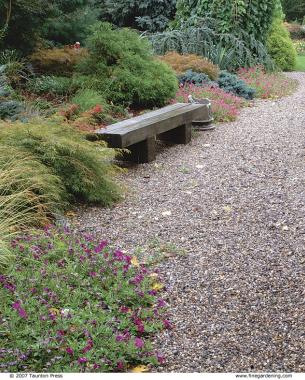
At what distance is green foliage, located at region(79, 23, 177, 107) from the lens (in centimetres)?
855

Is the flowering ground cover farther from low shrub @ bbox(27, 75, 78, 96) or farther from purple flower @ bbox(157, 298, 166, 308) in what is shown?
low shrub @ bbox(27, 75, 78, 96)

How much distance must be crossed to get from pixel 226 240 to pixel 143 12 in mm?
12838

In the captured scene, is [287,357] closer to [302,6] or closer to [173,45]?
[173,45]

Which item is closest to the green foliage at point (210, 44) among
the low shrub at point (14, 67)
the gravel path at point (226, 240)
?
the low shrub at point (14, 67)

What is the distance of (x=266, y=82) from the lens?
38.9 ft

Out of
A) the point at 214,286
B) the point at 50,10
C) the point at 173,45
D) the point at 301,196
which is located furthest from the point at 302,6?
the point at 214,286

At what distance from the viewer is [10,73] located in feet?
28.9

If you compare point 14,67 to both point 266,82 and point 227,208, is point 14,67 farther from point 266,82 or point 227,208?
point 266,82

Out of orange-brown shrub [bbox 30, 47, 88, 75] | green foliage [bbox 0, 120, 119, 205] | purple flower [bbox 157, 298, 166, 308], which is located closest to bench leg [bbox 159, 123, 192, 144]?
green foliage [bbox 0, 120, 119, 205]

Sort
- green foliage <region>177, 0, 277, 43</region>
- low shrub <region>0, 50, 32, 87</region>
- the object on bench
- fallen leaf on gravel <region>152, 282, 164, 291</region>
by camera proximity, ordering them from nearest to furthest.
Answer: fallen leaf on gravel <region>152, 282, 164, 291</region>, the object on bench, low shrub <region>0, 50, 32, 87</region>, green foliage <region>177, 0, 277, 43</region>

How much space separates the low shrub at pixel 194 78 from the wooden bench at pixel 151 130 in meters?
2.37

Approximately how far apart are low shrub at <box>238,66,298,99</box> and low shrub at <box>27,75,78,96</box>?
155 inches

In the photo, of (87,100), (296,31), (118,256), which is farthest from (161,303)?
(296,31)

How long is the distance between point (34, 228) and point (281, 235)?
1.86 meters
